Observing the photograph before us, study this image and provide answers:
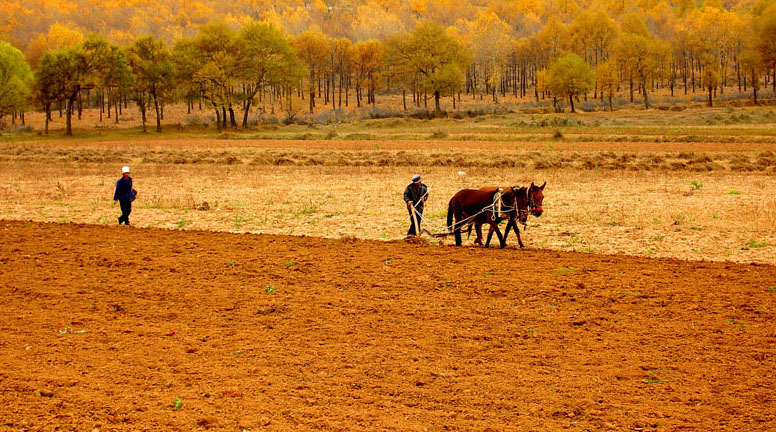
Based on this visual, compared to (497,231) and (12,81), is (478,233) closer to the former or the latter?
(497,231)

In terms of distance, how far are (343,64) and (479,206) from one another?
10884 cm

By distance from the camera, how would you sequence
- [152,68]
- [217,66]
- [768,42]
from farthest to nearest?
[768,42] < [217,66] < [152,68]

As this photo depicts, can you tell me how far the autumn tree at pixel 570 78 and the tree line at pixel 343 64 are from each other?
0.52 feet

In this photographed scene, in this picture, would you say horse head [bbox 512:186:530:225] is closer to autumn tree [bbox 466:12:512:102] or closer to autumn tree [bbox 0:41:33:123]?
autumn tree [bbox 0:41:33:123]

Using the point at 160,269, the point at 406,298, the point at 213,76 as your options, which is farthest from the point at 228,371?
the point at 213,76

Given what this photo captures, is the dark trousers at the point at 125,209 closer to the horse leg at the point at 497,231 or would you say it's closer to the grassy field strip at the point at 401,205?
the grassy field strip at the point at 401,205

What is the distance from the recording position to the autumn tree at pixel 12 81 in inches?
2803

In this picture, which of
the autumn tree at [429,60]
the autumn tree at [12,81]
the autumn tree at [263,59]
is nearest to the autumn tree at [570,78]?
the autumn tree at [429,60]

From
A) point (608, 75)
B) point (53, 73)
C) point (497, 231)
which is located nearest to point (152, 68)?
point (53, 73)

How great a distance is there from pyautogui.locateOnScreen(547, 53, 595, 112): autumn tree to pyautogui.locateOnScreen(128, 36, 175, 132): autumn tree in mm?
49606

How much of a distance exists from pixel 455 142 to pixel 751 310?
42.8 m

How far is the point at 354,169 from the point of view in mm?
37438

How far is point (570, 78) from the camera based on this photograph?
8888cm

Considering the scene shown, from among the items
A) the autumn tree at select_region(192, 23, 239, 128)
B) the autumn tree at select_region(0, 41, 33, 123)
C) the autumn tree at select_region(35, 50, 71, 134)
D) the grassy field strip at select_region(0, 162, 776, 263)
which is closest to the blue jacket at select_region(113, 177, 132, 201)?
the grassy field strip at select_region(0, 162, 776, 263)
